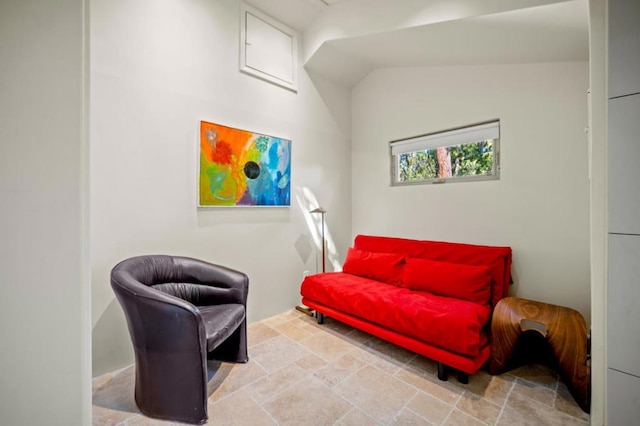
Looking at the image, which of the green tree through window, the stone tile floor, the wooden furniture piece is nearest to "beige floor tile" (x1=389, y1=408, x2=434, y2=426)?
the stone tile floor

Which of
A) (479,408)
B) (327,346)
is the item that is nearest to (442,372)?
(479,408)

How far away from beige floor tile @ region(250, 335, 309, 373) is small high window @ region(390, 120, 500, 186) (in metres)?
2.27

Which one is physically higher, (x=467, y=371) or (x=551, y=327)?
(x=551, y=327)

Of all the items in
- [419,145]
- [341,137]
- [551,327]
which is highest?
[341,137]

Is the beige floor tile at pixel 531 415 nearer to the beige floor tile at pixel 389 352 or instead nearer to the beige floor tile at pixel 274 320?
the beige floor tile at pixel 389 352

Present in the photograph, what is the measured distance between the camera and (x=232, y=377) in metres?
1.96

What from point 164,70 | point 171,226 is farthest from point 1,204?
point 164,70

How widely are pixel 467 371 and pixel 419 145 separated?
2.39m

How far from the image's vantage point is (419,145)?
3266mm

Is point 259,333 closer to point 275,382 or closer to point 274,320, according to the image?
point 274,320

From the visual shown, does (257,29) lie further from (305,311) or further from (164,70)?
(305,311)

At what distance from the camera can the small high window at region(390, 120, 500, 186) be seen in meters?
2.74

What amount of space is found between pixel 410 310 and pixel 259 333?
1484 millimetres

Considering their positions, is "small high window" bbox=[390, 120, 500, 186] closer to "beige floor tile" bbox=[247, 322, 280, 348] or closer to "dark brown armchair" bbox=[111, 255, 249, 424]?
"beige floor tile" bbox=[247, 322, 280, 348]
